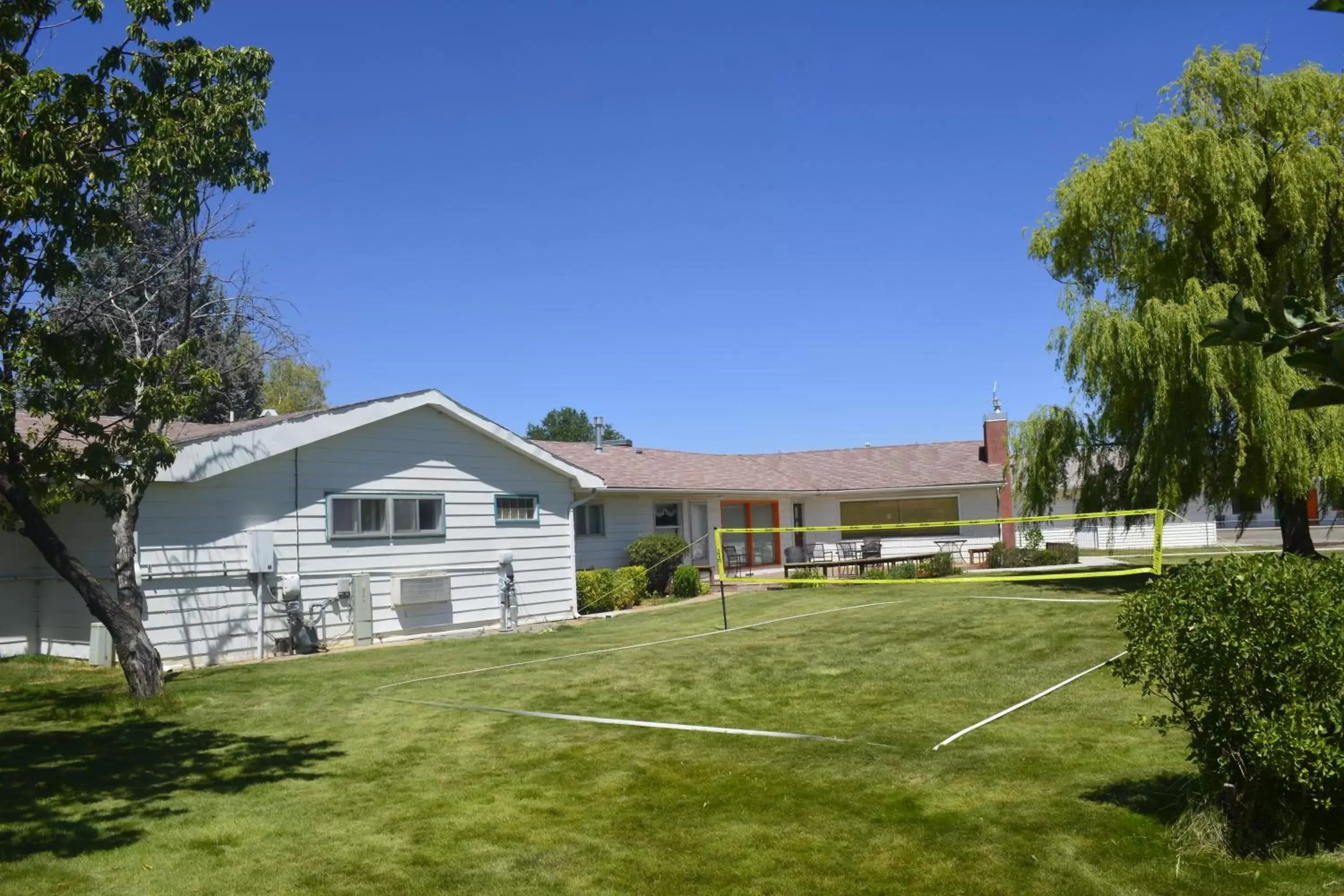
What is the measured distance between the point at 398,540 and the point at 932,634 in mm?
9540

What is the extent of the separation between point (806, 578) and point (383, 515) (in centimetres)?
1237

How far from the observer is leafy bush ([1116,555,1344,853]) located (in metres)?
5.24

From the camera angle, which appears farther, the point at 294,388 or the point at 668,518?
the point at 294,388

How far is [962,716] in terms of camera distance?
9.81m

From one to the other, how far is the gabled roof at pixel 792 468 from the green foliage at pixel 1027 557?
243 cm

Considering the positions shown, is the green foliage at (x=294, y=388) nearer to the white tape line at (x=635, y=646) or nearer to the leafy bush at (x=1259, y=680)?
the white tape line at (x=635, y=646)

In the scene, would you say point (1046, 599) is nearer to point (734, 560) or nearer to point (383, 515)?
point (383, 515)

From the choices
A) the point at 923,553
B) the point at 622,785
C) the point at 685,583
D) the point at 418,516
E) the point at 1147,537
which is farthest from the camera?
the point at 1147,537

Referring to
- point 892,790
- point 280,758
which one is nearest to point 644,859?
point 892,790

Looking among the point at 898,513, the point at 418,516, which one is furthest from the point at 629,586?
the point at 898,513

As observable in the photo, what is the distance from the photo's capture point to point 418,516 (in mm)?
19766

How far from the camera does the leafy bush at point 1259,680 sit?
206 inches

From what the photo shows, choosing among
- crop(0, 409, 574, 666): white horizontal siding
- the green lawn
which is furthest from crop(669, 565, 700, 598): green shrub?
the green lawn

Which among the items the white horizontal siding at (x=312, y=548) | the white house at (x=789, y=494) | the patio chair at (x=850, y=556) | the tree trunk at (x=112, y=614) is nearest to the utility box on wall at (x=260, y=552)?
the white horizontal siding at (x=312, y=548)
